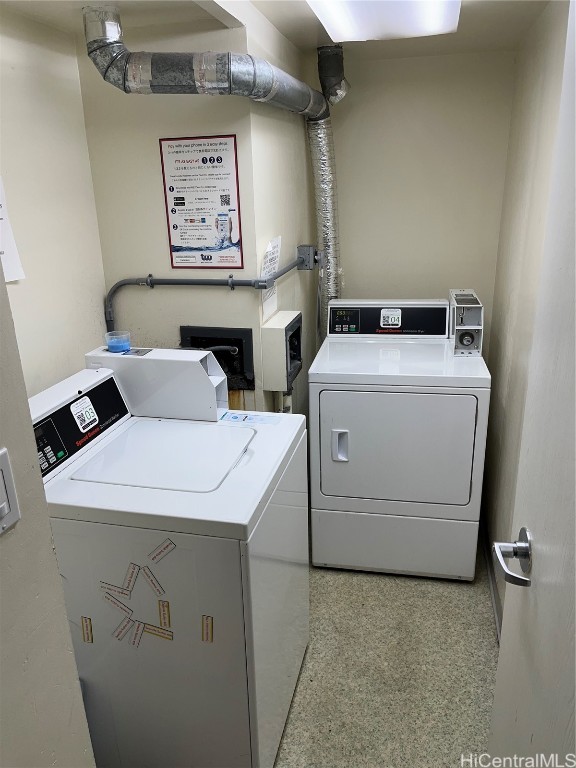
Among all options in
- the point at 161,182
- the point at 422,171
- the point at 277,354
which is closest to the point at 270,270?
the point at 277,354

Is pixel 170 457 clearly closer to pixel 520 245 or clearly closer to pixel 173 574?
pixel 173 574

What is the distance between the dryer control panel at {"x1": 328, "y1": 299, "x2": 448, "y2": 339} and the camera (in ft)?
8.86

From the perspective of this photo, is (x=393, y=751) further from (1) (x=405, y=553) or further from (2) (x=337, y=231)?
(2) (x=337, y=231)

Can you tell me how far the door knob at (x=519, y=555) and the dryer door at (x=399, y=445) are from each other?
1.17 meters

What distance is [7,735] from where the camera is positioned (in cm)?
77

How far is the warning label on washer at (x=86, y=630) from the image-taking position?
147 centimetres

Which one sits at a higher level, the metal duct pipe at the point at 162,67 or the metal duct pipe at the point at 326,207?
the metal duct pipe at the point at 162,67

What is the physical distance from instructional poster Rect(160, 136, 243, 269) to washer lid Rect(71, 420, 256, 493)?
2.25ft

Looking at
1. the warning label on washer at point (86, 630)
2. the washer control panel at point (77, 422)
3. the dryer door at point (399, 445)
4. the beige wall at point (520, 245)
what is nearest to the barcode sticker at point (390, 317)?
the beige wall at point (520, 245)

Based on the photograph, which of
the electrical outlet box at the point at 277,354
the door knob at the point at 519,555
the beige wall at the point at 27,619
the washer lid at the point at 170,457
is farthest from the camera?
the electrical outlet box at the point at 277,354

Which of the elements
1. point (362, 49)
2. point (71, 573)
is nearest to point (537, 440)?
point (71, 573)

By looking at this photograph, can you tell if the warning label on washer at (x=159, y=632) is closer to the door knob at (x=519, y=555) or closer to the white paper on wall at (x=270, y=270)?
the door knob at (x=519, y=555)

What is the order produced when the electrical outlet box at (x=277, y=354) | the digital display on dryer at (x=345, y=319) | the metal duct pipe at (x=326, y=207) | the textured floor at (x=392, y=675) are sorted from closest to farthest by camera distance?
the textured floor at (x=392, y=675) → the electrical outlet box at (x=277, y=354) → the metal duct pipe at (x=326, y=207) → the digital display on dryer at (x=345, y=319)

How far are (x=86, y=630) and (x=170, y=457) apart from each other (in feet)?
1.67
